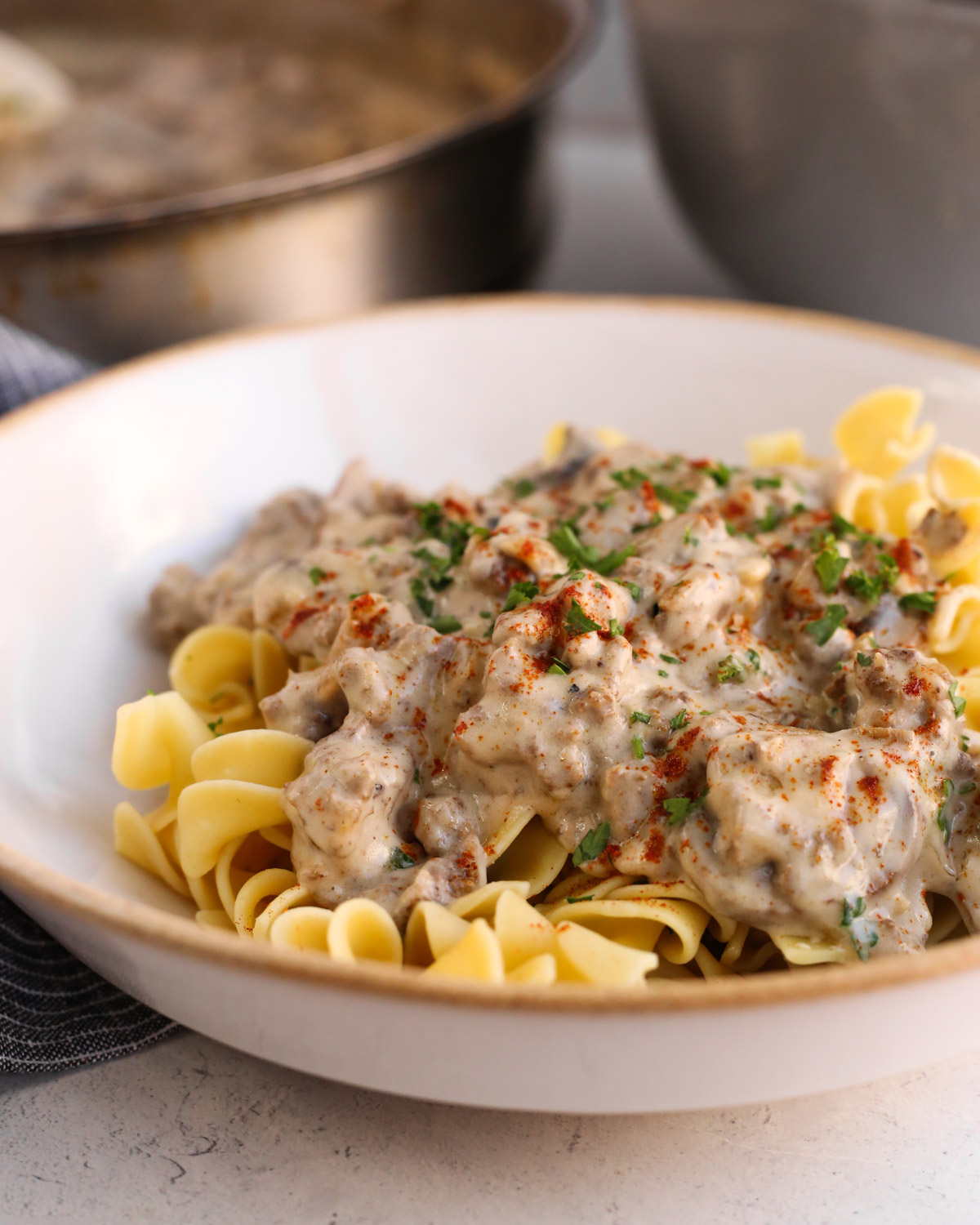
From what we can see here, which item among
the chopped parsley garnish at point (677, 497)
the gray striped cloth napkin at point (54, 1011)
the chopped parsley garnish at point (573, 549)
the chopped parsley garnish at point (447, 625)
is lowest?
the gray striped cloth napkin at point (54, 1011)

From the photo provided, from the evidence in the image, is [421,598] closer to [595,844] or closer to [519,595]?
[519,595]

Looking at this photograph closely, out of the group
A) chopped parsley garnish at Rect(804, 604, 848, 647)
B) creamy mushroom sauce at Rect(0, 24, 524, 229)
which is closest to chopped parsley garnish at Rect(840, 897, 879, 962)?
chopped parsley garnish at Rect(804, 604, 848, 647)

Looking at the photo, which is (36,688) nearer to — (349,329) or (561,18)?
(349,329)

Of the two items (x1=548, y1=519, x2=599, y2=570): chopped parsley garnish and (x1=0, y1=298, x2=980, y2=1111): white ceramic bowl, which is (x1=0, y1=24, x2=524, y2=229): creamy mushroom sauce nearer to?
(x1=0, y1=298, x2=980, y2=1111): white ceramic bowl

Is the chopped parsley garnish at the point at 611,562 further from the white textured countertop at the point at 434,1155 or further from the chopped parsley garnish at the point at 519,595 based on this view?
the white textured countertop at the point at 434,1155

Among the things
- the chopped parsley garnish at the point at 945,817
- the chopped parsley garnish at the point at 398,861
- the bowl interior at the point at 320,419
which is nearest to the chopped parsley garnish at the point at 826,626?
the chopped parsley garnish at the point at 945,817

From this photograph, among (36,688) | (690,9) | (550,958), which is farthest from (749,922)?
(690,9)
